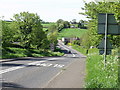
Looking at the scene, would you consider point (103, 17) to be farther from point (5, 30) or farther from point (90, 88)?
point (5, 30)

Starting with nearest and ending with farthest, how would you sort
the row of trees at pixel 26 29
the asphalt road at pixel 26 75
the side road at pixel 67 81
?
the side road at pixel 67 81 < the asphalt road at pixel 26 75 < the row of trees at pixel 26 29

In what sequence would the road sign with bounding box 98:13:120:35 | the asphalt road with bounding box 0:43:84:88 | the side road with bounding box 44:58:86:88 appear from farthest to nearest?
the road sign with bounding box 98:13:120:35
the asphalt road with bounding box 0:43:84:88
the side road with bounding box 44:58:86:88

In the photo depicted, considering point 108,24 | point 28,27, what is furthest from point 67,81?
point 28,27

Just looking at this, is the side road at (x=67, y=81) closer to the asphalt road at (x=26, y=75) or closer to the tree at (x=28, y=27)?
the asphalt road at (x=26, y=75)

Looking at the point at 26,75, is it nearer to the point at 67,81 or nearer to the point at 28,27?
the point at 67,81

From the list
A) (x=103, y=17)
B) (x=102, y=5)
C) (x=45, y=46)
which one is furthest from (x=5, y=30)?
(x=103, y=17)

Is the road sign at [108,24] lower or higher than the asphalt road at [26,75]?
higher

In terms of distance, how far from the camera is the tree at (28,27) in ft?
222

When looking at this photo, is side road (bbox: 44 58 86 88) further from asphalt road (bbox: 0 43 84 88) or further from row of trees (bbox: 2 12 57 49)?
row of trees (bbox: 2 12 57 49)

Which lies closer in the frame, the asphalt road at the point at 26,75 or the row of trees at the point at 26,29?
the asphalt road at the point at 26,75

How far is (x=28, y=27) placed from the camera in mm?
68250

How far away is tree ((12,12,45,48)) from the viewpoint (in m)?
67.8

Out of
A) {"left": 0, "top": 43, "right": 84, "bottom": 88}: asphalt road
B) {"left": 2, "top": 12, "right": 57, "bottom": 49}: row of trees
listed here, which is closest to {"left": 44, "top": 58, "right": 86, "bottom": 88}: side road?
{"left": 0, "top": 43, "right": 84, "bottom": 88}: asphalt road

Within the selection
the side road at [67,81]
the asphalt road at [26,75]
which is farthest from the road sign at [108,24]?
the asphalt road at [26,75]
